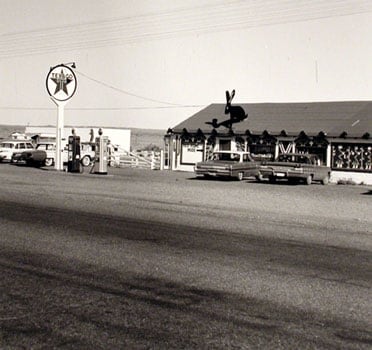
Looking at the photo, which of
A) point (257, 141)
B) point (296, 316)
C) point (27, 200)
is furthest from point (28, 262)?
point (257, 141)

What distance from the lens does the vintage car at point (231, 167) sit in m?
30.2

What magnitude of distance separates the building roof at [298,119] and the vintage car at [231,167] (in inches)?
218

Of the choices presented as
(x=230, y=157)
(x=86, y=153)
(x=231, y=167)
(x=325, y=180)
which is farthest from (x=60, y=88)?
(x=325, y=180)

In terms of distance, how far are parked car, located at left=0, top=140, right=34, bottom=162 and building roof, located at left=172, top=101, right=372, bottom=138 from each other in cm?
1119

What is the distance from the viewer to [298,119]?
38.7m

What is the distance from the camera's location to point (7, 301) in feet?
22.7

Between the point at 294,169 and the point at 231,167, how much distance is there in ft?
10.2

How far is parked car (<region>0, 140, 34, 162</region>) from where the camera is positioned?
45250mm

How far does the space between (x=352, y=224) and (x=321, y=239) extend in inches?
118

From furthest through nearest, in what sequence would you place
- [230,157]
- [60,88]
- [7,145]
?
[7,145] → [60,88] → [230,157]

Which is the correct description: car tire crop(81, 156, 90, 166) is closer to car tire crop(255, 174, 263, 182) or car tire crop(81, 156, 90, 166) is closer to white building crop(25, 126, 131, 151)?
white building crop(25, 126, 131, 151)

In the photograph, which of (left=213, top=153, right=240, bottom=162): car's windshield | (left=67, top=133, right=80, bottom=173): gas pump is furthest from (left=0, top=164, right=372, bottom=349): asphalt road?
(left=67, top=133, right=80, bottom=173): gas pump

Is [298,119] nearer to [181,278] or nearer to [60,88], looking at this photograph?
[60,88]

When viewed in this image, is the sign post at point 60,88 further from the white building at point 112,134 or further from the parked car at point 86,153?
the white building at point 112,134
